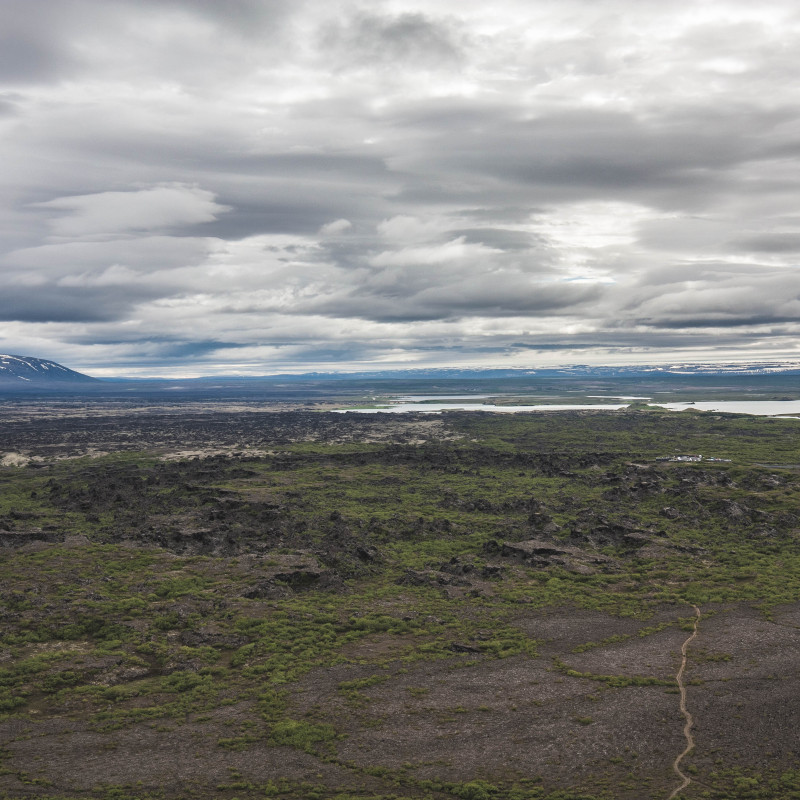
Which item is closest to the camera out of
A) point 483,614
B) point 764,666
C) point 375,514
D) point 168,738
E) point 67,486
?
point 168,738

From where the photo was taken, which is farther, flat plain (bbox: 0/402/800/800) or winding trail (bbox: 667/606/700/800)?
flat plain (bbox: 0/402/800/800)

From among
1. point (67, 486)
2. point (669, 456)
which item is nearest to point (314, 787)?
point (67, 486)

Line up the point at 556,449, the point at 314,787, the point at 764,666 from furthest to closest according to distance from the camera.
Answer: the point at 556,449 → the point at 764,666 → the point at 314,787

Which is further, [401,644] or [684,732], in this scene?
[401,644]

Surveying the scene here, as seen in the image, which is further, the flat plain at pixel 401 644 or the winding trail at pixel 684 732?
the flat plain at pixel 401 644

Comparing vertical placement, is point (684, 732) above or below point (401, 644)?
above

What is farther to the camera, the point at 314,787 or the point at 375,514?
the point at 375,514

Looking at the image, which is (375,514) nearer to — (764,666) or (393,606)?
(393,606)
